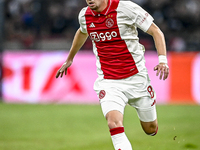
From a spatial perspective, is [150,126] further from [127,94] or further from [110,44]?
[110,44]

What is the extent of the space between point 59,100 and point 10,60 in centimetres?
206

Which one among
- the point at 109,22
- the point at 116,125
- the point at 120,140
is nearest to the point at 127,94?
the point at 116,125

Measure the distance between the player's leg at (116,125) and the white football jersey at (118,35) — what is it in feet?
1.56

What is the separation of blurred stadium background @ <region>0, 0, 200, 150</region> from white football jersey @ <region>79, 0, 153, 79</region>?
213 centimetres

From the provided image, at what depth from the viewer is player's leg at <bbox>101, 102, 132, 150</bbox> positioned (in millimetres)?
4414

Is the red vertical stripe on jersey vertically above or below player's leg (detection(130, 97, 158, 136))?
above

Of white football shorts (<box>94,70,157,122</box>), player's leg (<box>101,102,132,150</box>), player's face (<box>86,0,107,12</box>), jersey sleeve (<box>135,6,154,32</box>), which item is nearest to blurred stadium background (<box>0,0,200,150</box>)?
white football shorts (<box>94,70,157,122</box>)

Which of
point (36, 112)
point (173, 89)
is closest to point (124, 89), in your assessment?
point (36, 112)

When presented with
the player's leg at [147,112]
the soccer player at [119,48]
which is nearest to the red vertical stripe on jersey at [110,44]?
the soccer player at [119,48]

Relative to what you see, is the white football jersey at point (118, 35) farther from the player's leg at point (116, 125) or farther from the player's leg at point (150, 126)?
the player's leg at point (150, 126)

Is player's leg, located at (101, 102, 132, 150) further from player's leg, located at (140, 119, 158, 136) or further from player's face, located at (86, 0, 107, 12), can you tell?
Answer: player's face, located at (86, 0, 107, 12)

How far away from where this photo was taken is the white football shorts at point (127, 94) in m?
4.84

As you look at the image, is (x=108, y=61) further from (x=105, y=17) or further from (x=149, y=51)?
(x=149, y=51)

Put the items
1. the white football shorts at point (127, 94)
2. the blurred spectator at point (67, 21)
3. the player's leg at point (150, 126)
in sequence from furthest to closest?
1. the blurred spectator at point (67, 21)
2. the player's leg at point (150, 126)
3. the white football shorts at point (127, 94)
